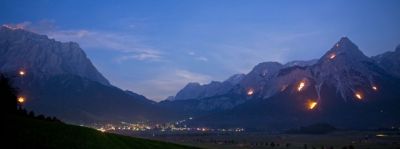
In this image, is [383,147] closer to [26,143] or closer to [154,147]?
[154,147]

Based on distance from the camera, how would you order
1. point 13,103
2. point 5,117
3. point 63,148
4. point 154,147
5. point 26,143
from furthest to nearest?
point 13,103 < point 154,147 < point 5,117 < point 63,148 < point 26,143

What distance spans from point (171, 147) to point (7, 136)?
35363 mm

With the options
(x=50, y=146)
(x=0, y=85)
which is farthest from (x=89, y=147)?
(x=0, y=85)

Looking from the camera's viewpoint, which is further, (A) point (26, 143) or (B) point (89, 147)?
(B) point (89, 147)

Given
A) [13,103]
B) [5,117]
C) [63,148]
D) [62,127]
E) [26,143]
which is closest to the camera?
[26,143]

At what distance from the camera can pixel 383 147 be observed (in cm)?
14438

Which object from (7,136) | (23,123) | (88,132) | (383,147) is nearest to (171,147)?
(88,132)

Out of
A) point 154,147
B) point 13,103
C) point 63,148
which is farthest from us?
point 13,103

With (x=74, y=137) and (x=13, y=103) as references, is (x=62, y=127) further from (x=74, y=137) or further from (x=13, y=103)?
(x=13, y=103)

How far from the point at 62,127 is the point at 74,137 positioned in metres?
3.26

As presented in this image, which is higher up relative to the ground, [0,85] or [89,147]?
[0,85]

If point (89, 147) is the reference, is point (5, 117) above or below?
above

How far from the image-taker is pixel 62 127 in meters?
55.5

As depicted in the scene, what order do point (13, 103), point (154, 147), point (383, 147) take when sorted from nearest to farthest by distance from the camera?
point (154, 147)
point (13, 103)
point (383, 147)
